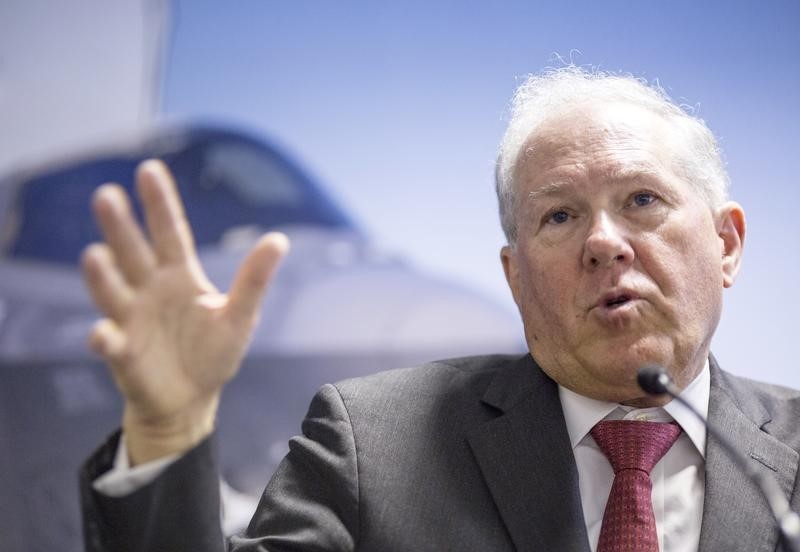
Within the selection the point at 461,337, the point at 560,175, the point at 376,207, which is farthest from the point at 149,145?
the point at 560,175

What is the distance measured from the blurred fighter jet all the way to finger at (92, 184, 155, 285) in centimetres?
143

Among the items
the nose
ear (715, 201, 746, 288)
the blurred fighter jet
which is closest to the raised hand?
the nose

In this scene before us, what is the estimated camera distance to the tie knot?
1.79 meters

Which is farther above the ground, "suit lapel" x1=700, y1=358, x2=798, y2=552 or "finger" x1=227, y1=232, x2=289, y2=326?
"finger" x1=227, y1=232, x2=289, y2=326

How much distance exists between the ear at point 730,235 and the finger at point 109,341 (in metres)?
1.36

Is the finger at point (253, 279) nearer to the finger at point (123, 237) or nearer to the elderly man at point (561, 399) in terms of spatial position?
the elderly man at point (561, 399)

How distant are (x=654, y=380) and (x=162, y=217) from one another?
0.81 metres

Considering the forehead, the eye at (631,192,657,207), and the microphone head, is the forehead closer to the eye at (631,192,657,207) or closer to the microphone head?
the eye at (631,192,657,207)

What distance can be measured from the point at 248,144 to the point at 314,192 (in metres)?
0.27

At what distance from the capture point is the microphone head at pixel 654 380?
1412 mm

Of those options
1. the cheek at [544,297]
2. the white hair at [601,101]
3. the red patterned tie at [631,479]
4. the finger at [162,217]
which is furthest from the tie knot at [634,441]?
the finger at [162,217]

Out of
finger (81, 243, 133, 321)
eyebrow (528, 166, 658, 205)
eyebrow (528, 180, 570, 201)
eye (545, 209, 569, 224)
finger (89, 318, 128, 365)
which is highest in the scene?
eyebrow (528, 166, 658, 205)

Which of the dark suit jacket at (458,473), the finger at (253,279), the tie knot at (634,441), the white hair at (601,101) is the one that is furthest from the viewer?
the white hair at (601,101)

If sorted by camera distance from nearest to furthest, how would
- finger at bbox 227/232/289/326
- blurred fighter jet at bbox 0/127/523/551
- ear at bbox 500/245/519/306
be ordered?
1. finger at bbox 227/232/289/326
2. ear at bbox 500/245/519/306
3. blurred fighter jet at bbox 0/127/523/551
